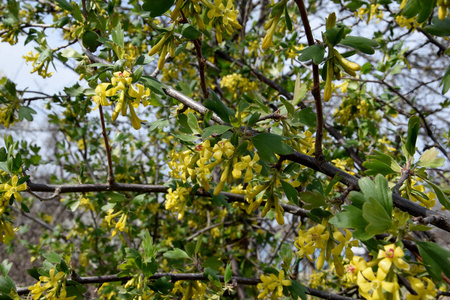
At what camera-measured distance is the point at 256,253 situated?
4.21m

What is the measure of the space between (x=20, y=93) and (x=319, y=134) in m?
2.13

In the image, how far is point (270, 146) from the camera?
0.91m

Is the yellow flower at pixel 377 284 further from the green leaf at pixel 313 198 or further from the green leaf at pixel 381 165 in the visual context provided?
the green leaf at pixel 381 165

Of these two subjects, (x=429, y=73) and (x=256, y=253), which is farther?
(x=429, y=73)

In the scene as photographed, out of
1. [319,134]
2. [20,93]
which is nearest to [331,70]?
[319,134]

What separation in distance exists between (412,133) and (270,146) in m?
0.47

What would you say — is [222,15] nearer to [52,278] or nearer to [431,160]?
[431,160]

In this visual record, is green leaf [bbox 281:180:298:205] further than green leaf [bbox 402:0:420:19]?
Yes

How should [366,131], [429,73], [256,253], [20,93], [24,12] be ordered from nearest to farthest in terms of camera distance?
[20,93] → [366,131] → [24,12] → [256,253] → [429,73]

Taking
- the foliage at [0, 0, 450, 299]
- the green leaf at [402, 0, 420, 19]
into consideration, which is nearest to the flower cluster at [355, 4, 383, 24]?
the foliage at [0, 0, 450, 299]

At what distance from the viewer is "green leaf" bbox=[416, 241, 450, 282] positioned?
0.71 metres

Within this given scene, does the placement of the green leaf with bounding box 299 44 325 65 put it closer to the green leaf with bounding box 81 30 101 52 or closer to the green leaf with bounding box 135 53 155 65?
the green leaf with bounding box 135 53 155 65

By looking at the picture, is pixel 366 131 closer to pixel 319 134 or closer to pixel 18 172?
pixel 319 134

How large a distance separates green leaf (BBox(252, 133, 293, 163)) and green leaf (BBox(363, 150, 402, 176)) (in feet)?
1.02
